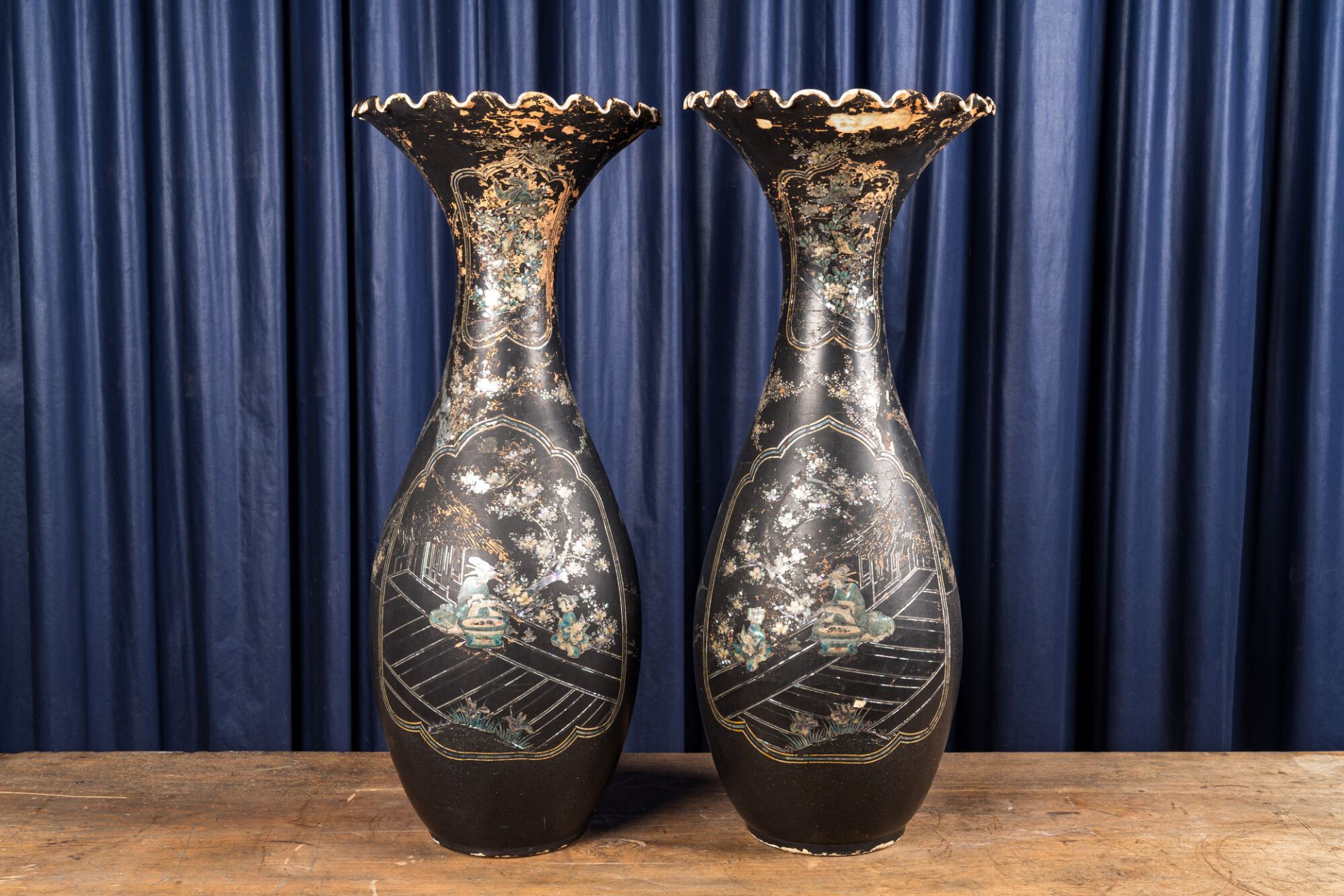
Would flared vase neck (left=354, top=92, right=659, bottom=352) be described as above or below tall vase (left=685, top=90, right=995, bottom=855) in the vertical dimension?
above

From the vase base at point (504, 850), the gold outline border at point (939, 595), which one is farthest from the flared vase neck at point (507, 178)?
the vase base at point (504, 850)

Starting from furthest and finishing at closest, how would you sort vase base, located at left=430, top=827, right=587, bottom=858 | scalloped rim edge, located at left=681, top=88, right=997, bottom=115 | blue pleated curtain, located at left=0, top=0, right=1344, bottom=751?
blue pleated curtain, located at left=0, top=0, right=1344, bottom=751 < vase base, located at left=430, top=827, right=587, bottom=858 < scalloped rim edge, located at left=681, top=88, right=997, bottom=115

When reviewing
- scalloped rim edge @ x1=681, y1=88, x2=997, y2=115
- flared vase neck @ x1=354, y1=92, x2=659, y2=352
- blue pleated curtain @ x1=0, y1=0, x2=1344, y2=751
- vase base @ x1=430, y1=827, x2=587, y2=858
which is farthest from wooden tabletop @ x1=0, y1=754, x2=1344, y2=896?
scalloped rim edge @ x1=681, y1=88, x2=997, y2=115

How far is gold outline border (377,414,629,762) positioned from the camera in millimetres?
921

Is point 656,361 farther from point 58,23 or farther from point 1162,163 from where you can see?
point 58,23

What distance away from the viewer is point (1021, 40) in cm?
133

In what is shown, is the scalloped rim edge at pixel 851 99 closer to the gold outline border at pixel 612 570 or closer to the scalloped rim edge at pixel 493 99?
the scalloped rim edge at pixel 493 99

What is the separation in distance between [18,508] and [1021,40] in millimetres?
1382

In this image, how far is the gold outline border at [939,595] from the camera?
921mm

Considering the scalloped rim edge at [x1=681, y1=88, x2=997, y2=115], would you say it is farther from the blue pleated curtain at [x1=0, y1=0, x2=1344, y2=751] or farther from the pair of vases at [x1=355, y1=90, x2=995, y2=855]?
the blue pleated curtain at [x1=0, y1=0, x2=1344, y2=751]

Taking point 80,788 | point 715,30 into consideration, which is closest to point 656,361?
point 715,30

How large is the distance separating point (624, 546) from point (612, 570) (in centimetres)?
3

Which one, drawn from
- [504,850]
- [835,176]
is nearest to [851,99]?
[835,176]

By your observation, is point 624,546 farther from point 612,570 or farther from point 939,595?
point 939,595
